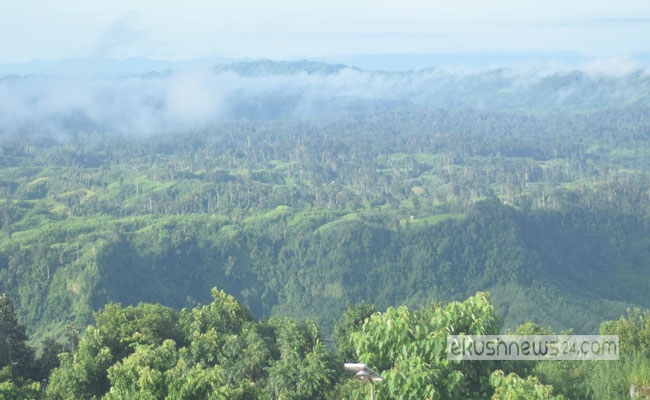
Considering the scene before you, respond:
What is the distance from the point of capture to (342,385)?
2931 cm

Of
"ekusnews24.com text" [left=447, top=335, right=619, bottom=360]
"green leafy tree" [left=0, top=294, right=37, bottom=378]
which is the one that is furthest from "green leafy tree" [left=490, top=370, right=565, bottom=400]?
"green leafy tree" [left=0, top=294, right=37, bottom=378]

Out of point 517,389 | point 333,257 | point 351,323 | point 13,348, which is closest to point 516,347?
point 517,389

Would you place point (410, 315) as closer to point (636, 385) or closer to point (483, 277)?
point (636, 385)

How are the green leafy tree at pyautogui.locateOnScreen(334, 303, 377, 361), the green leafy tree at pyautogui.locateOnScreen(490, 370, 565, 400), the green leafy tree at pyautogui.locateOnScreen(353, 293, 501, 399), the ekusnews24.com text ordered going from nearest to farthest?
the green leafy tree at pyautogui.locateOnScreen(490, 370, 565, 400), the green leafy tree at pyautogui.locateOnScreen(353, 293, 501, 399), the ekusnews24.com text, the green leafy tree at pyautogui.locateOnScreen(334, 303, 377, 361)

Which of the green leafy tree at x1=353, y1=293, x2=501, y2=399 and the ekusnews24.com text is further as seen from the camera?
the ekusnews24.com text

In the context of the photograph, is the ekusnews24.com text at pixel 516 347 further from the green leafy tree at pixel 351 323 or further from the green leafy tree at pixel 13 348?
the green leafy tree at pixel 13 348

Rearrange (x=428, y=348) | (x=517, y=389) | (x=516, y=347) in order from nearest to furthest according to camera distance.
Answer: (x=517, y=389)
(x=428, y=348)
(x=516, y=347)

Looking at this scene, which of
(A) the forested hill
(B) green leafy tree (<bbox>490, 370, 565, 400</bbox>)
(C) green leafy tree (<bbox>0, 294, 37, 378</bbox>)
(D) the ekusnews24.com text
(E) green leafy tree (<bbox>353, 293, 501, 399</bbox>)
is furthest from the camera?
(A) the forested hill

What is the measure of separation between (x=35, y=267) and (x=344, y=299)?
56.7 m

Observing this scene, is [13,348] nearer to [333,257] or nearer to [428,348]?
[428,348]

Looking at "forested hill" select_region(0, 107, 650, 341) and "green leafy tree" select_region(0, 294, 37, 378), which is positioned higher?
"green leafy tree" select_region(0, 294, 37, 378)

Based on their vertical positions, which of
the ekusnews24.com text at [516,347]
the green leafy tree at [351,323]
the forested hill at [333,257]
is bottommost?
the forested hill at [333,257]

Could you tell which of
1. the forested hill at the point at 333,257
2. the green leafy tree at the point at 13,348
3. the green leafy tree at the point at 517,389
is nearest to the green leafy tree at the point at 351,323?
the green leafy tree at the point at 13,348

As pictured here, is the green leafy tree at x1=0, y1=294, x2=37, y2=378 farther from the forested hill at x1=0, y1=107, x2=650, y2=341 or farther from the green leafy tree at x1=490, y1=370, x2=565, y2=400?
the forested hill at x1=0, y1=107, x2=650, y2=341
